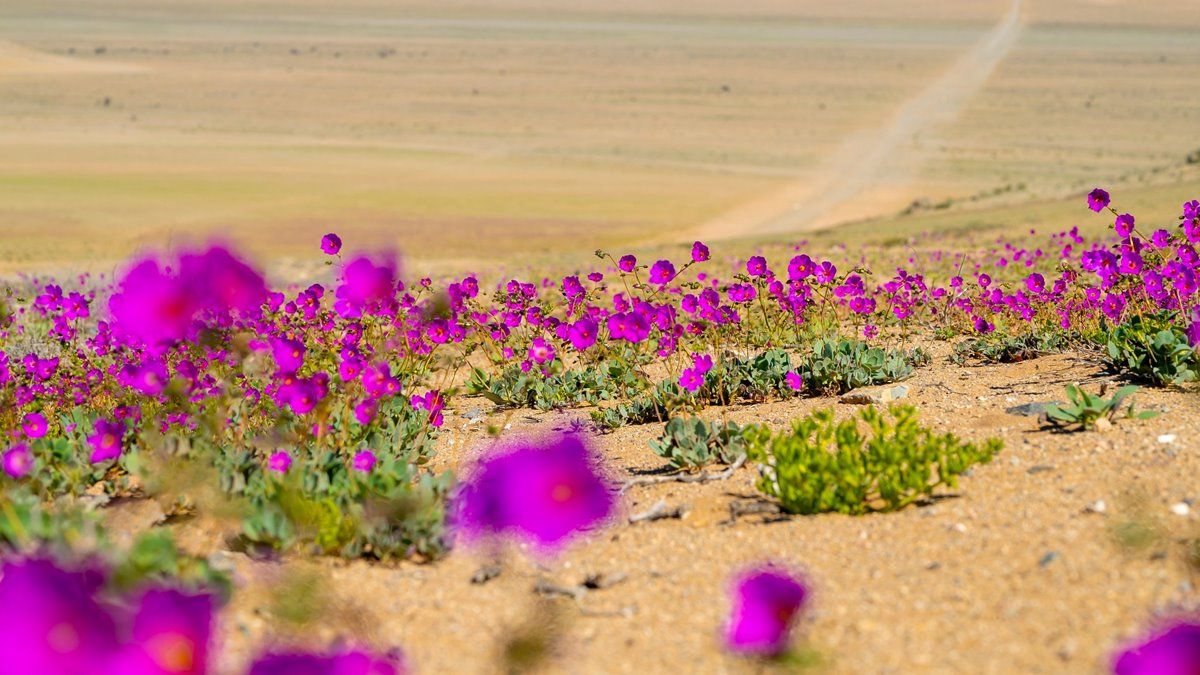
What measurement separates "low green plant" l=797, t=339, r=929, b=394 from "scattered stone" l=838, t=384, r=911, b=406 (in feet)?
0.67

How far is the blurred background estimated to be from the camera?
26516 mm

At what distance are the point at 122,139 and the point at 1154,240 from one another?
39.4 metres

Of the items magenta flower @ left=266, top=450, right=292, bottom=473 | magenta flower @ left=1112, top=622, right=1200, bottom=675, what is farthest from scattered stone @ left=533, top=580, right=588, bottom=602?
magenta flower @ left=1112, top=622, right=1200, bottom=675

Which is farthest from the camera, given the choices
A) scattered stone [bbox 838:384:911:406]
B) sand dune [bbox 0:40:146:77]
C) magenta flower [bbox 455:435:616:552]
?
sand dune [bbox 0:40:146:77]

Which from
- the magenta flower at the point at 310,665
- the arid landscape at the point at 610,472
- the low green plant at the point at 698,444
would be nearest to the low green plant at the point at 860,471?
the arid landscape at the point at 610,472

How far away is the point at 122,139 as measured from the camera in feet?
135

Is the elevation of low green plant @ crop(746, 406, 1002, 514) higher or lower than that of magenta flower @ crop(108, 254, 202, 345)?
lower

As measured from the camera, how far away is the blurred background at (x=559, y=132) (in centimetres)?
2652

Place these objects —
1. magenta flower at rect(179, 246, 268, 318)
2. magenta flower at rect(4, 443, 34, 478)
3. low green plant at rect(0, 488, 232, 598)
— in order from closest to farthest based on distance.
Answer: low green plant at rect(0, 488, 232, 598)
magenta flower at rect(179, 246, 268, 318)
magenta flower at rect(4, 443, 34, 478)

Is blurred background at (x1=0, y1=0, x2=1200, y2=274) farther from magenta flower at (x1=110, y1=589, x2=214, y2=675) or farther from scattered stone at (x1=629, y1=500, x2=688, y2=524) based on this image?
magenta flower at (x1=110, y1=589, x2=214, y2=675)

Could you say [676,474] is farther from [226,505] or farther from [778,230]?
[778,230]

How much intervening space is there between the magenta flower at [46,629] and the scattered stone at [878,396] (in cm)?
458

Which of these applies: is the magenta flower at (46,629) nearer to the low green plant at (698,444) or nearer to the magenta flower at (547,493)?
the magenta flower at (547,493)

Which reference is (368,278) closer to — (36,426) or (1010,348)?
(36,426)
